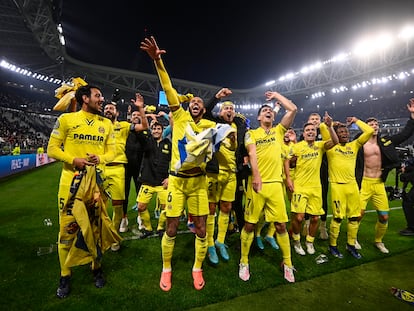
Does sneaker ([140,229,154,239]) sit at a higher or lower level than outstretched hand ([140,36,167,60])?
lower

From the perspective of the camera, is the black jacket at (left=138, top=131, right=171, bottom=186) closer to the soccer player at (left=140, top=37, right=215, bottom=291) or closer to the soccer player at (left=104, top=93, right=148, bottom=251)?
the soccer player at (left=104, top=93, right=148, bottom=251)

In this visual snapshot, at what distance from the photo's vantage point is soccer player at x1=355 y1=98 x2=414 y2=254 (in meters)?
4.70

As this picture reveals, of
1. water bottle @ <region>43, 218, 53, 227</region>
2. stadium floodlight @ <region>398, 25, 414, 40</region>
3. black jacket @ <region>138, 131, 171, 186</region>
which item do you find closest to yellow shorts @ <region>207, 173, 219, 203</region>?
black jacket @ <region>138, 131, 171, 186</region>

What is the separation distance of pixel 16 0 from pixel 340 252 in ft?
72.5

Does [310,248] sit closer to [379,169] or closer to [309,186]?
[309,186]

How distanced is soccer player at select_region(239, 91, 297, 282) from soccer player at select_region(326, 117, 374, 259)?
1343 mm

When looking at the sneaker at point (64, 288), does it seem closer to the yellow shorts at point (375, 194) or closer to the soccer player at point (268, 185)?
the soccer player at point (268, 185)

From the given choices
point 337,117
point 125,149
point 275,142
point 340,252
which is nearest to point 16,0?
point 125,149

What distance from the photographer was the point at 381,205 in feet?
15.4

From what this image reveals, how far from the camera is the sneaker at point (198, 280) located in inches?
129

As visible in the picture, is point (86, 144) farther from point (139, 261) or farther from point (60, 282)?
point (139, 261)

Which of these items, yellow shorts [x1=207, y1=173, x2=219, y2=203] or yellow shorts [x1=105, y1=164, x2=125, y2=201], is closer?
yellow shorts [x1=207, y1=173, x2=219, y2=203]

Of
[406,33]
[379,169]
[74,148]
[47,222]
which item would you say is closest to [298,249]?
[379,169]

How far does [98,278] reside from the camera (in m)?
3.37
